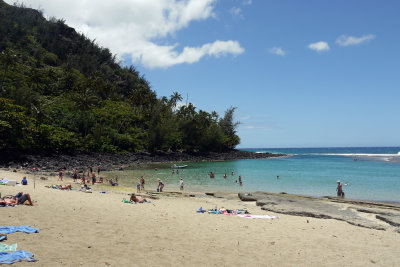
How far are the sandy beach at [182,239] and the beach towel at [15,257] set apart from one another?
24 cm

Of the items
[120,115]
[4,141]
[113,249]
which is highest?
[120,115]

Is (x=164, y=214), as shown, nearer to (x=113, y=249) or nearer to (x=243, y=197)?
(x=113, y=249)

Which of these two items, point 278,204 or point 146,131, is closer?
point 278,204

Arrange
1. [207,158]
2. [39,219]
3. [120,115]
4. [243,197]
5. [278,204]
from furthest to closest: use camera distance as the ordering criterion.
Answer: [207,158] → [120,115] → [243,197] → [278,204] → [39,219]

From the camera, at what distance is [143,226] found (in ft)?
39.0

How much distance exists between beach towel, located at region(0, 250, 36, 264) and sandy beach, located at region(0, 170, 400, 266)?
0.79ft

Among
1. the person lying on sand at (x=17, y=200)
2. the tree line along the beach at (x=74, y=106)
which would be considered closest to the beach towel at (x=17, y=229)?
the person lying on sand at (x=17, y=200)

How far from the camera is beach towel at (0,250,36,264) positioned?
271 inches

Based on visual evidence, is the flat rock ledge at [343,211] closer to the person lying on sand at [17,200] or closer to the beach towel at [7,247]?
the person lying on sand at [17,200]

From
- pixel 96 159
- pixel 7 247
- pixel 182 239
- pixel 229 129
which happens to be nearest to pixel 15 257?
pixel 7 247

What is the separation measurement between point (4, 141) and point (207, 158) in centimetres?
5580

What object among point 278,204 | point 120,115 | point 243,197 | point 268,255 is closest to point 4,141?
point 120,115

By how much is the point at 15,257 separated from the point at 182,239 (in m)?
5.40

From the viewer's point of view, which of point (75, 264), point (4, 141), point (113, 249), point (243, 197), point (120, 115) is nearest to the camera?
point (75, 264)
